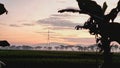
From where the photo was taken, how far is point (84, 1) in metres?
16.1

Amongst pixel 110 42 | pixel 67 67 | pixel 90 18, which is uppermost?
pixel 90 18

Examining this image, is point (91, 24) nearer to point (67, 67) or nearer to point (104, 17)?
point (104, 17)

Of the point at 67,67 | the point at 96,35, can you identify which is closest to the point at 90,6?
the point at 96,35

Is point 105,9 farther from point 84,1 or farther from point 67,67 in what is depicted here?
point 67,67

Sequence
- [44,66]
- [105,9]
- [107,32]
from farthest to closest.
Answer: [44,66] → [105,9] → [107,32]

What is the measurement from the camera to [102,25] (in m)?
16.0

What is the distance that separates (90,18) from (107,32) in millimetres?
1208

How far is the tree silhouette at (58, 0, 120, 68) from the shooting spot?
620 inches

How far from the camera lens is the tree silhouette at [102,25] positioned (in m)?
15.7

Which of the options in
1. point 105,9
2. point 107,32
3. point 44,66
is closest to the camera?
point 107,32

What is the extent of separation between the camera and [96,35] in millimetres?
16391

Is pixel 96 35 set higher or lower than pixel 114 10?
lower

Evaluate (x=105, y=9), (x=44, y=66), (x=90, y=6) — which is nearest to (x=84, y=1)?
(x=90, y=6)

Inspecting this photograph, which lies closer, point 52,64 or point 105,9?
point 105,9
